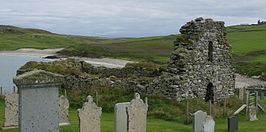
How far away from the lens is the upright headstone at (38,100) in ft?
36.7

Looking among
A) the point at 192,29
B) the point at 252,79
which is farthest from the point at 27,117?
the point at 252,79

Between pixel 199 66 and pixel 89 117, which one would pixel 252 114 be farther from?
pixel 89 117

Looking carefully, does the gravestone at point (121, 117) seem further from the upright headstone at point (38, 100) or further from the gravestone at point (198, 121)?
the upright headstone at point (38, 100)

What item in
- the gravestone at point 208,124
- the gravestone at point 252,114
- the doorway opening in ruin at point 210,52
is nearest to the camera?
the gravestone at point 208,124

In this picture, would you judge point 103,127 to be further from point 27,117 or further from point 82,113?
point 27,117

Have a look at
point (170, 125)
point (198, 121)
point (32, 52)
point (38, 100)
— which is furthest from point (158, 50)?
point (38, 100)

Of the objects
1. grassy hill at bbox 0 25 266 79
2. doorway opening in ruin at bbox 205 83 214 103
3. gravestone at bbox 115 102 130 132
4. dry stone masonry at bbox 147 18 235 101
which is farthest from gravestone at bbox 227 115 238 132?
grassy hill at bbox 0 25 266 79

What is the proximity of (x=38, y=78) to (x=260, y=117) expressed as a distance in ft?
47.8

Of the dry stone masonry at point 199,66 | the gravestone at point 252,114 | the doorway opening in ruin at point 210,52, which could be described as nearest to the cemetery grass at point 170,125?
the gravestone at point 252,114

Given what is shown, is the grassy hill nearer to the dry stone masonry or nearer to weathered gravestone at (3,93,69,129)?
the dry stone masonry

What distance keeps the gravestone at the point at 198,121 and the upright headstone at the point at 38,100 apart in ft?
20.4

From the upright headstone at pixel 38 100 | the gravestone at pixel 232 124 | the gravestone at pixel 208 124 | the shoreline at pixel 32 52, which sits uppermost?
the upright headstone at pixel 38 100

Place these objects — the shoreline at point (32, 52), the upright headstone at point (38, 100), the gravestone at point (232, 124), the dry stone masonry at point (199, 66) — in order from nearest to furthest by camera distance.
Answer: the upright headstone at point (38, 100)
the gravestone at point (232, 124)
the dry stone masonry at point (199, 66)
the shoreline at point (32, 52)

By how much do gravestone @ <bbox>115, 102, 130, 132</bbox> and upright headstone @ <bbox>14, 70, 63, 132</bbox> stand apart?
4.72 metres
